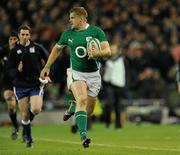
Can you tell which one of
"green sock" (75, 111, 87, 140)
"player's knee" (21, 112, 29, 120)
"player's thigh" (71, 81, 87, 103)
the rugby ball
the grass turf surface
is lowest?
the grass turf surface

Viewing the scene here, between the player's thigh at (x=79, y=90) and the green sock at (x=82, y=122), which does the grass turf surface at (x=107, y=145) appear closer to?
the green sock at (x=82, y=122)

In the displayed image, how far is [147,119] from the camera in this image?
26.8 m

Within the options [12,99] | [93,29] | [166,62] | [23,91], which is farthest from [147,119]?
[93,29]

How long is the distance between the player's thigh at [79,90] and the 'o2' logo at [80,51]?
496 mm

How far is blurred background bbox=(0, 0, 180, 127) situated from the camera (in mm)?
27016

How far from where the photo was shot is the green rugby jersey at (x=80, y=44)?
13.5 meters

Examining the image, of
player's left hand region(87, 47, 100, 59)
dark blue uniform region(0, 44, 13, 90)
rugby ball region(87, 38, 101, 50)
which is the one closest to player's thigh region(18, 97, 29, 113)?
rugby ball region(87, 38, 101, 50)

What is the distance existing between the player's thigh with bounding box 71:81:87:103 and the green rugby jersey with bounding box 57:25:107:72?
0.30 m

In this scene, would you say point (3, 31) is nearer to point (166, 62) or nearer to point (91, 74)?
point (166, 62)

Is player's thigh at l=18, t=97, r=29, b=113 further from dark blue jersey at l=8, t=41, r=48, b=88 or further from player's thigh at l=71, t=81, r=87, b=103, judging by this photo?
player's thigh at l=71, t=81, r=87, b=103

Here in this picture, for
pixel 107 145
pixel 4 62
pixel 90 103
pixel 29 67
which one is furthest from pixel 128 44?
pixel 90 103

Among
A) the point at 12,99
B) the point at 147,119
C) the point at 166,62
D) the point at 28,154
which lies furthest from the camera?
the point at 166,62

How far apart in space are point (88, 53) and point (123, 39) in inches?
629

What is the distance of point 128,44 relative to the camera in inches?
1123
